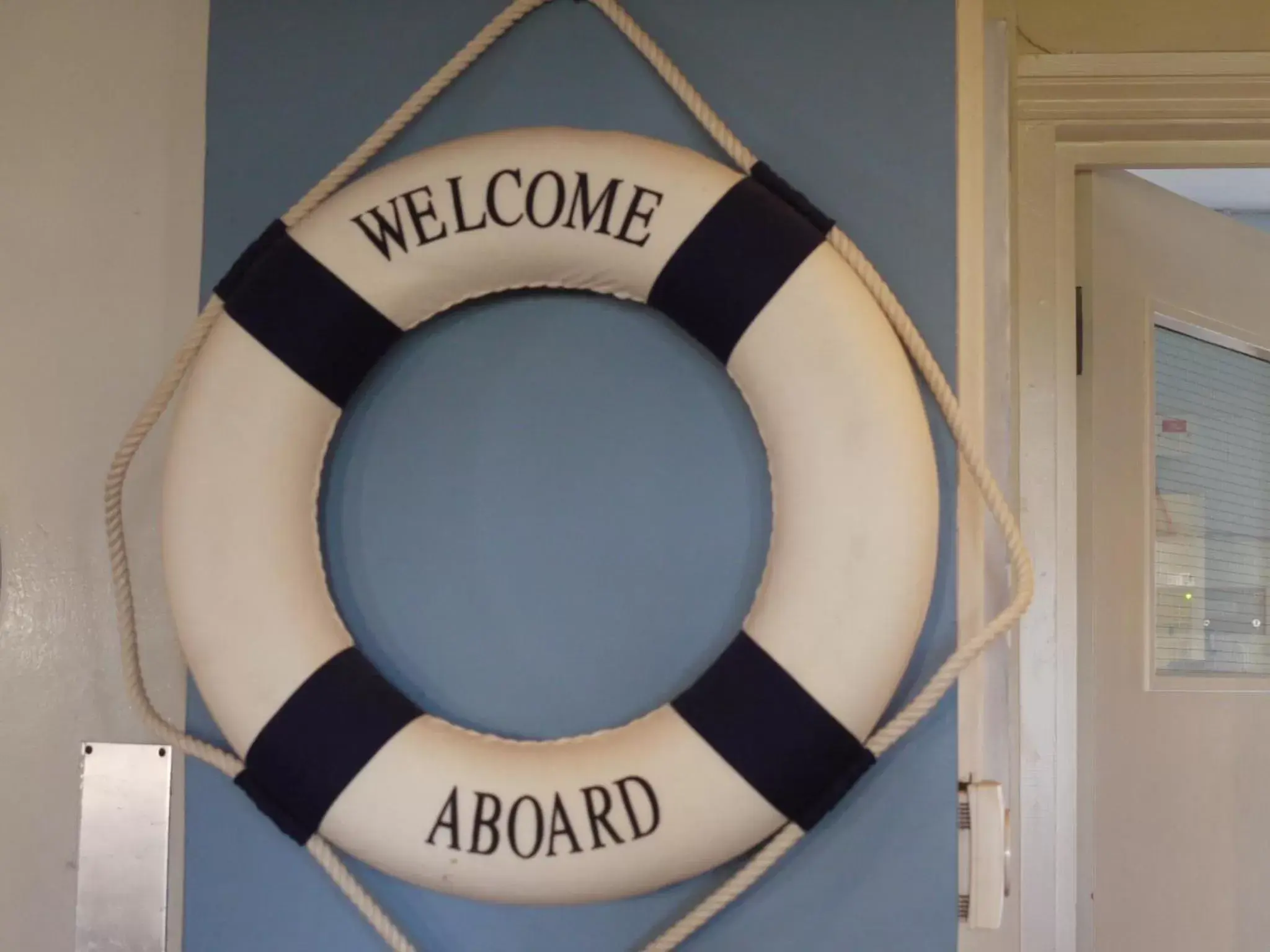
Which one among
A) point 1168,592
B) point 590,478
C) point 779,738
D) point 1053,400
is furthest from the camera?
point 1168,592

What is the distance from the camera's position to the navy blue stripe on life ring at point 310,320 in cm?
88

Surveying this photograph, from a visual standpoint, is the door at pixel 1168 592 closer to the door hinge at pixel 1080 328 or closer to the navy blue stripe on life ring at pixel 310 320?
the door hinge at pixel 1080 328

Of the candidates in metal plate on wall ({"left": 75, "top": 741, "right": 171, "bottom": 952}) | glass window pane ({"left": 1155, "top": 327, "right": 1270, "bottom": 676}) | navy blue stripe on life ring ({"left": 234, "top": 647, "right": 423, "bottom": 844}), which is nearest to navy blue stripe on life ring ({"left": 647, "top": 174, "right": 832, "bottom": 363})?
navy blue stripe on life ring ({"left": 234, "top": 647, "right": 423, "bottom": 844})

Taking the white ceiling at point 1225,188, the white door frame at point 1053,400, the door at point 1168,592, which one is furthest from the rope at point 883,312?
the white ceiling at point 1225,188

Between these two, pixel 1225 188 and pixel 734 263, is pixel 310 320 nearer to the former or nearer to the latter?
pixel 734 263

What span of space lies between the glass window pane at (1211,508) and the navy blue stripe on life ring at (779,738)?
0.88m

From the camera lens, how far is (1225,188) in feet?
7.06

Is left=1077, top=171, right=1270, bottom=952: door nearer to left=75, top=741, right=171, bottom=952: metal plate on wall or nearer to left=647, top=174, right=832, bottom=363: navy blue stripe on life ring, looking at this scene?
left=647, top=174, right=832, bottom=363: navy blue stripe on life ring

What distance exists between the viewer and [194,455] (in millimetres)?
877

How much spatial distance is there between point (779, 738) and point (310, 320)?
0.47 m

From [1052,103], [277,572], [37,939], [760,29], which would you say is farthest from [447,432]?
[1052,103]

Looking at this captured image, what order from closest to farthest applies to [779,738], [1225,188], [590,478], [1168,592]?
[779,738] < [590,478] < [1168,592] < [1225,188]

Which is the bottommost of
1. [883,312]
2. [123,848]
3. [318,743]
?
[123,848]

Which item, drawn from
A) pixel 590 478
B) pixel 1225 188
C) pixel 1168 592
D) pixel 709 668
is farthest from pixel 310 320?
pixel 1225 188
